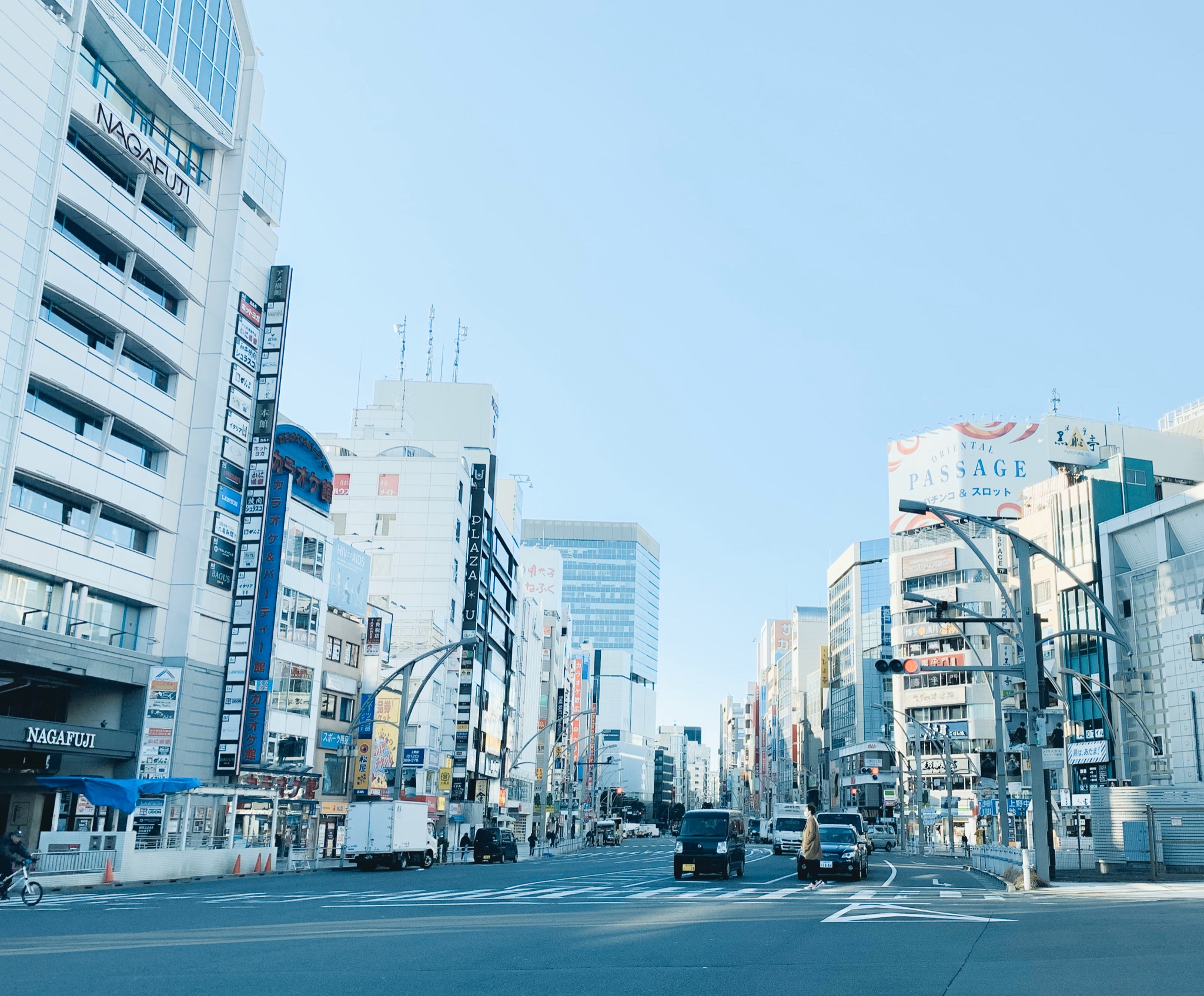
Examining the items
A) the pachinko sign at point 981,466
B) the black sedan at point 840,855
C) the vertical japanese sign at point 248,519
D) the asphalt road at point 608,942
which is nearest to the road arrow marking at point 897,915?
the asphalt road at point 608,942

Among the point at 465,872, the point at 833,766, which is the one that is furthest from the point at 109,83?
the point at 833,766

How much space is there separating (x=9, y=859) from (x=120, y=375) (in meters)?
21.5

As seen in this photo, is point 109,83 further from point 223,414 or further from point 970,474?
point 970,474

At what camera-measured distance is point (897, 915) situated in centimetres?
2005

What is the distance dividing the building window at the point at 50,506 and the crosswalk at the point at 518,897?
14.6 m

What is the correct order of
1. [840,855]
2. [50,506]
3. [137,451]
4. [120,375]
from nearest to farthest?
[840,855] → [50,506] → [120,375] → [137,451]

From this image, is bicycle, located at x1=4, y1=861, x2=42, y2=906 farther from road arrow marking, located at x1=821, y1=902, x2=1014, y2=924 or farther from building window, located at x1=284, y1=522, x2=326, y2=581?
building window, located at x1=284, y1=522, x2=326, y2=581

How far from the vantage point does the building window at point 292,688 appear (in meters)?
52.1

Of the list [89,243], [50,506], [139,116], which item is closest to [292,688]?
[50,506]

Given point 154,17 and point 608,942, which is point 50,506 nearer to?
point 154,17

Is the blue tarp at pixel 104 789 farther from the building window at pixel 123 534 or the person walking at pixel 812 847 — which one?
the person walking at pixel 812 847

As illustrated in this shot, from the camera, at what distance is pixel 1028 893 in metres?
26.1

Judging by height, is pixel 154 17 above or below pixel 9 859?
above

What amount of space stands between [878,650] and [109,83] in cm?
9887
